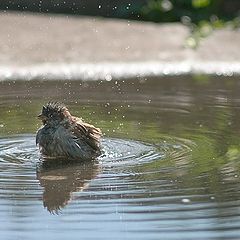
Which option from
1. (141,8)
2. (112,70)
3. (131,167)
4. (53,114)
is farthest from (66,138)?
(141,8)

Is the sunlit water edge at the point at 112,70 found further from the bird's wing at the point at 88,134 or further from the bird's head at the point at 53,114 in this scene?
the bird's wing at the point at 88,134

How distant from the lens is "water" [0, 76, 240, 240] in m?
5.94

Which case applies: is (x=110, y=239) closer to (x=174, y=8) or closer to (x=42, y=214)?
(x=42, y=214)

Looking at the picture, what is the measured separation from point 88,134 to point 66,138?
0.57 feet

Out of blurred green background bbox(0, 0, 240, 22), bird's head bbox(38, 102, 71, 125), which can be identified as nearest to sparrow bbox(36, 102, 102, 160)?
bird's head bbox(38, 102, 71, 125)

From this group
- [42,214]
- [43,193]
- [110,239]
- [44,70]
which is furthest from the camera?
[44,70]

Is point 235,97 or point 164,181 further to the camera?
point 235,97

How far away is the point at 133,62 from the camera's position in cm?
1262

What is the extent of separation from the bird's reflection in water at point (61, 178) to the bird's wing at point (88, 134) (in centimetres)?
18

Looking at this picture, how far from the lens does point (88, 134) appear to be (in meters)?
7.93

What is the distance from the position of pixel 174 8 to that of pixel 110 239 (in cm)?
960

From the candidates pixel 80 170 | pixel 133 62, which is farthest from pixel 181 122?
pixel 133 62

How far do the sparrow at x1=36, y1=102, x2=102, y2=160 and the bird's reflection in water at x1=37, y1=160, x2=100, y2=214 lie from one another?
0.24 feet

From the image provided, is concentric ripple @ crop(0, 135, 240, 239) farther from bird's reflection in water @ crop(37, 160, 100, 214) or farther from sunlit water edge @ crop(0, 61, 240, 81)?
sunlit water edge @ crop(0, 61, 240, 81)
